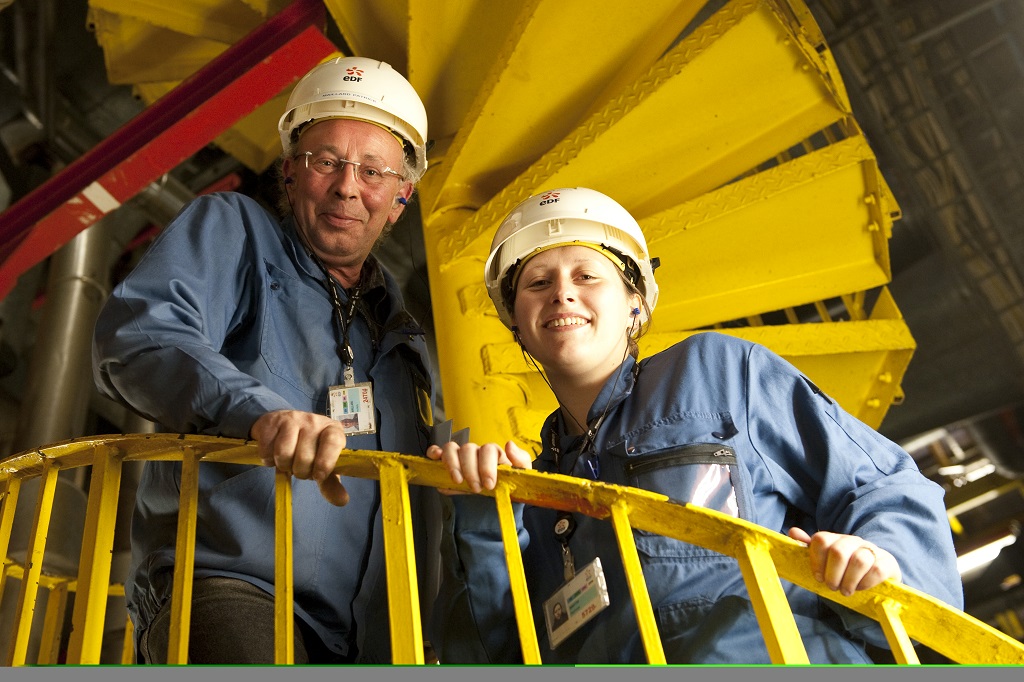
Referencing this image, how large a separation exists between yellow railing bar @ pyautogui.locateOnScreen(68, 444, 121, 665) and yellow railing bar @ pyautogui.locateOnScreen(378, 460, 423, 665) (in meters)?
0.68

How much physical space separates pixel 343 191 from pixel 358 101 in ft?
1.57

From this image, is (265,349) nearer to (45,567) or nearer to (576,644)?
(576,644)

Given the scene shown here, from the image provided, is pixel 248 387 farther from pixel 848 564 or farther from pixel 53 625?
pixel 53 625

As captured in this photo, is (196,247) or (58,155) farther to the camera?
(58,155)

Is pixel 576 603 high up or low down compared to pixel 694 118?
down

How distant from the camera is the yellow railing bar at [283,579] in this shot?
2136 millimetres

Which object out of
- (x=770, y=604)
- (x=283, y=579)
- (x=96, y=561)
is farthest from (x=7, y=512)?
(x=770, y=604)

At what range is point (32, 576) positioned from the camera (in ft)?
7.88

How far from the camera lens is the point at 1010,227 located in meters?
7.70

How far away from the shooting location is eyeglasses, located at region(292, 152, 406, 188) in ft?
11.2

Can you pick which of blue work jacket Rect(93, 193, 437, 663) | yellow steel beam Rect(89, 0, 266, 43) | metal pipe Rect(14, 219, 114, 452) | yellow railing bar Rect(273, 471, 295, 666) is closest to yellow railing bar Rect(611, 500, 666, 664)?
yellow railing bar Rect(273, 471, 295, 666)

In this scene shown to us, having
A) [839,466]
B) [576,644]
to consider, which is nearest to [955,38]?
[839,466]

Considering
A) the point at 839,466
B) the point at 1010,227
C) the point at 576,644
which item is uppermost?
the point at 1010,227

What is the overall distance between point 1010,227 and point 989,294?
597mm
